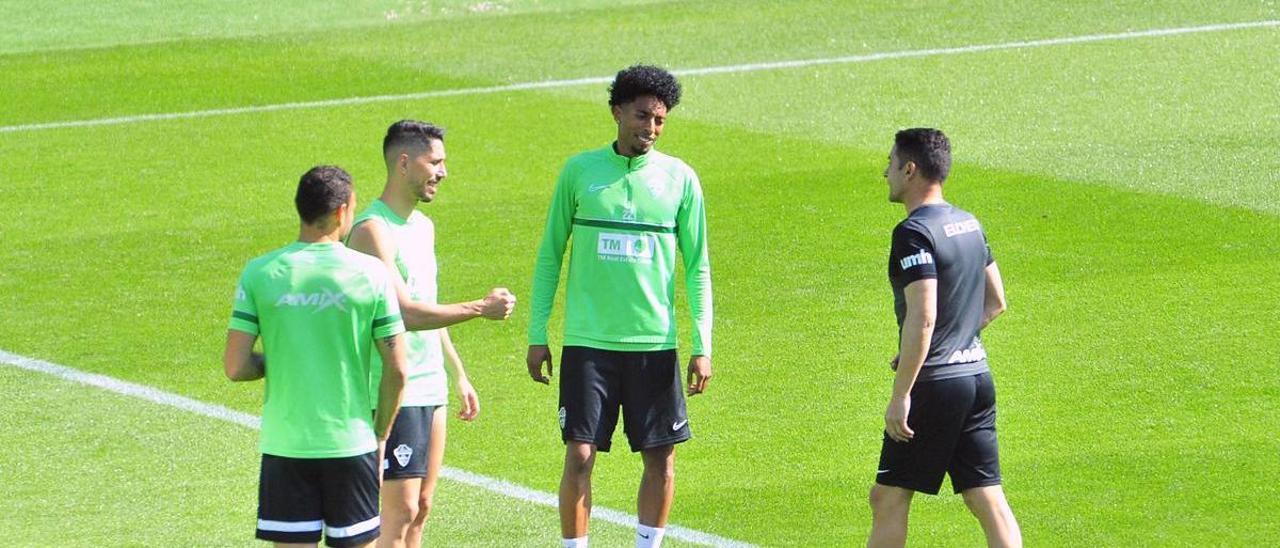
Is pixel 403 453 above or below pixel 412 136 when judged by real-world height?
below

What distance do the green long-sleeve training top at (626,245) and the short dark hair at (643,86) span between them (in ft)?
0.91

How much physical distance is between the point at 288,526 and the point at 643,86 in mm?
2781

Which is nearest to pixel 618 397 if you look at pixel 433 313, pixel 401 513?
pixel 401 513

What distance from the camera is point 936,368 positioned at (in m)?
8.07

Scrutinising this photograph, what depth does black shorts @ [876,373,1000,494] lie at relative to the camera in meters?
8.08

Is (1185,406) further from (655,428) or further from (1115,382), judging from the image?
(655,428)

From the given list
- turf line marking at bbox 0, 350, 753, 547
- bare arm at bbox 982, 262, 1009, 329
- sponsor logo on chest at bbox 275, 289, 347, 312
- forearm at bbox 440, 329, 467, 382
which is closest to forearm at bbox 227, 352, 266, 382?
sponsor logo on chest at bbox 275, 289, 347, 312

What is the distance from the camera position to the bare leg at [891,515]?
818 cm

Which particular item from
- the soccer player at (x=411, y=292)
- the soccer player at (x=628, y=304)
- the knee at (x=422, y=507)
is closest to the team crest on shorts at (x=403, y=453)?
the soccer player at (x=411, y=292)

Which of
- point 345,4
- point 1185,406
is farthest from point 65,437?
point 345,4

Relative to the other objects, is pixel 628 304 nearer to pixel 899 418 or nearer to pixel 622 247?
pixel 622 247

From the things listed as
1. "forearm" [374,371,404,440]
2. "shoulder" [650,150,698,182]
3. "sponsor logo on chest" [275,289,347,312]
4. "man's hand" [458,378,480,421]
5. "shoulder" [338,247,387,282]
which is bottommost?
"man's hand" [458,378,480,421]

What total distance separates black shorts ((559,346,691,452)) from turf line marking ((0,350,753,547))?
951 mm

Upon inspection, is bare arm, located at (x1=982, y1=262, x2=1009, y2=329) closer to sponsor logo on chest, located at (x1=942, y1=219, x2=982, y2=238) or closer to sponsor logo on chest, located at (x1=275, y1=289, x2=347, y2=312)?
sponsor logo on chest, located at (x1=942, y1=219, x2=982, y2=238)
